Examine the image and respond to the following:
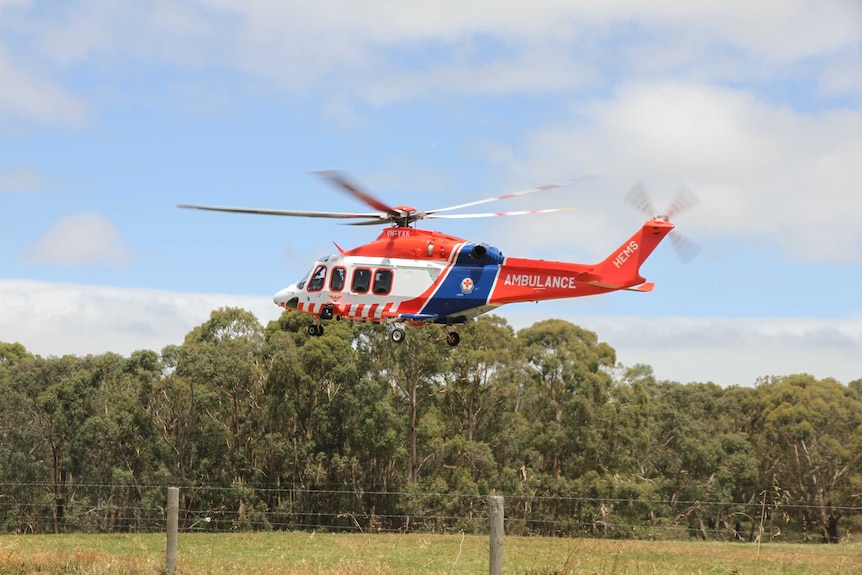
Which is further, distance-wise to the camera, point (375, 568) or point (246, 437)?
point (246, 437)

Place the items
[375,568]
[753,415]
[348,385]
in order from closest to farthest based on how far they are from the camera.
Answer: [375,568] → [348,385] → [753,415]

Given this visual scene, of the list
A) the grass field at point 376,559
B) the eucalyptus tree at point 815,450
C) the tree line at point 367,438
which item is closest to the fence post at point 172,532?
the grass field at point 376,559

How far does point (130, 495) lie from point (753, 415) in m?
41.1

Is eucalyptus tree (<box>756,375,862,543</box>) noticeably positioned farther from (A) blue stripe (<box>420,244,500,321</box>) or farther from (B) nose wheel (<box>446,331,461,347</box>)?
(A) blue stripe (<box>420,244,500,321</box>)

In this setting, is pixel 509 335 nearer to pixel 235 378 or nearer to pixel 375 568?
pixel 235 378

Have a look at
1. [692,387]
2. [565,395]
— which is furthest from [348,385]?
[692,387]

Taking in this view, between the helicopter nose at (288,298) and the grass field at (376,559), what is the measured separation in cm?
601

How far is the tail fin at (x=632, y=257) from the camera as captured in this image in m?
24.4

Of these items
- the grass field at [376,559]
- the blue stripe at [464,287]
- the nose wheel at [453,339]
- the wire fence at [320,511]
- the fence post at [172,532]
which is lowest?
the wire fence at [320,511]

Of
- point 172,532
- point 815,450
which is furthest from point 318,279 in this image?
point 815,450

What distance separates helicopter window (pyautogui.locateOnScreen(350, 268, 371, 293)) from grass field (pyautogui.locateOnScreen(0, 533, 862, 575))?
6093mm

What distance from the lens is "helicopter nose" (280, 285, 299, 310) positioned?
89.5ft

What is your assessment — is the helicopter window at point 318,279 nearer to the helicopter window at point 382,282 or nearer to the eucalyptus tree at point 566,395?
the helicopter window at point 382,282

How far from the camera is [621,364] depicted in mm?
66062
